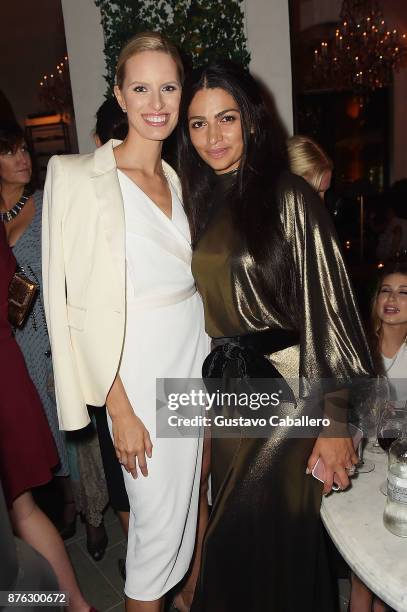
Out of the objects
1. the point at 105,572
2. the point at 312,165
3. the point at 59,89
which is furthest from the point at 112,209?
the point at 59,89

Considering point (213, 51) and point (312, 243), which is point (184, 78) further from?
point (213, 51)

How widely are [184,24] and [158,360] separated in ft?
9.59

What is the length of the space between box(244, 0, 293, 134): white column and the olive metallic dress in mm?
2583

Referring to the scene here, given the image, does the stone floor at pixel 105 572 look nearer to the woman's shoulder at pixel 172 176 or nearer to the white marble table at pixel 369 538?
the white marble table at pixel 369 538

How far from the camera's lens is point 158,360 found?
163 cm

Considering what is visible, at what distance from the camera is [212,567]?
1.60 meters

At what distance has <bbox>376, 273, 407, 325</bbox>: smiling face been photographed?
2.47 meters

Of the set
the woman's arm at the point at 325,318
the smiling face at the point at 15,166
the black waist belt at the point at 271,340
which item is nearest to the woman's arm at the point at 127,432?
the black waist belt at the point at 271,340

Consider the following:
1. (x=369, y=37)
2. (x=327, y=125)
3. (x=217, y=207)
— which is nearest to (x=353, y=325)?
(x=217, y=207)

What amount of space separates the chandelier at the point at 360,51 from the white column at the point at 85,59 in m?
4.66

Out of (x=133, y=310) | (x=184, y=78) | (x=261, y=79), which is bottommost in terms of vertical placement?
(x=133, y=310)

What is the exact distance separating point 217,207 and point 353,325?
0.59 m

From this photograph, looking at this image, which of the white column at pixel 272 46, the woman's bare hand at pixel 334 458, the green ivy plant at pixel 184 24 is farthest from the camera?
the white column at pixel 272 46

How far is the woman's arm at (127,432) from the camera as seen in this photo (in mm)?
1583
